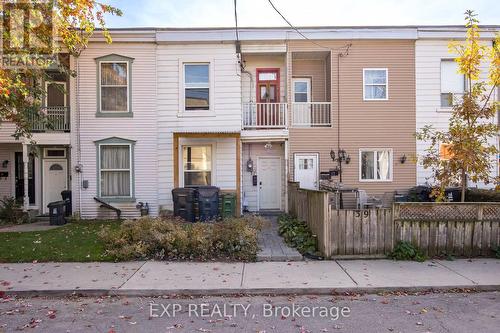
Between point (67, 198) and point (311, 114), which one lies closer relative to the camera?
point (67, 198)

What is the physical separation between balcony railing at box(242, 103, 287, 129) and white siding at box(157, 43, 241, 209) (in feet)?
2.05

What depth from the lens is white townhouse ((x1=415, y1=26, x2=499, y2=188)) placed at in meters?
13.3

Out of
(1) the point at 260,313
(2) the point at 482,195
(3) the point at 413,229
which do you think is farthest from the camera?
(2) the point at 482,195

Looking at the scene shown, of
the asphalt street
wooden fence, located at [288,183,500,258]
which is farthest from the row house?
the asphalt street

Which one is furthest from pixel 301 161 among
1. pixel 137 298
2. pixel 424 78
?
pixel 137 298

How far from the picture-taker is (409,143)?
13.4 m

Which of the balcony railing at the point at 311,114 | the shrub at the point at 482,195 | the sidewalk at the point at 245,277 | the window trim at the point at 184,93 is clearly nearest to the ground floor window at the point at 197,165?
the window trim at the point at 184,93

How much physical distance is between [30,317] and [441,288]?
6.27 meters

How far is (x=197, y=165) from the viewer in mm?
13602

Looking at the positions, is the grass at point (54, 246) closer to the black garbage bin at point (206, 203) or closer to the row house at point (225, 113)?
the row house at point (225, 113)

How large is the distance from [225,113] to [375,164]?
5.93 meters

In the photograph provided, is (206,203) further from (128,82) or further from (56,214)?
(128,82)

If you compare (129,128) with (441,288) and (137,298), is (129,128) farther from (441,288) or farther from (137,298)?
(441,288)

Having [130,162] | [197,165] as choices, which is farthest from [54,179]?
[197,165]
